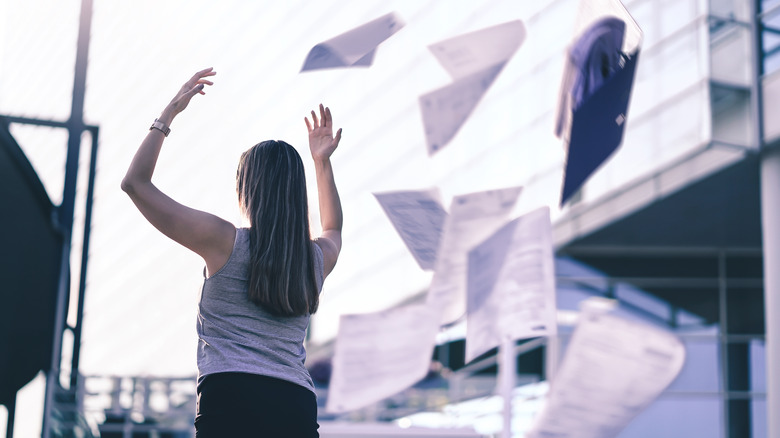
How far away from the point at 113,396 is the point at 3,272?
2.23 m

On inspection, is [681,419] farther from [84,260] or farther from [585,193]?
[84,260]

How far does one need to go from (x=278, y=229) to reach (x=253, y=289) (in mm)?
152

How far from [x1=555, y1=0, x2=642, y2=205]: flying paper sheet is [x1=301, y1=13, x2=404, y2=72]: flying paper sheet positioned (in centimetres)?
71

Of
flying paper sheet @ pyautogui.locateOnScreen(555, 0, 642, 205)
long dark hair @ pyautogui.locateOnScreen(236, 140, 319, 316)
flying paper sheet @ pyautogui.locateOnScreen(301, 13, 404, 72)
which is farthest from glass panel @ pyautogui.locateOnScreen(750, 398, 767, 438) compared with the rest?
long dark hair @ pyautogui.locateOnScreen(236, 140, 319, 316)

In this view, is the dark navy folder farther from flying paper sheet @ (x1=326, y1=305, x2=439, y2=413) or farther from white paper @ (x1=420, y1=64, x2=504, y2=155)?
flying paper sheet @ (x1=326, y1=305, x2=439, y2=413)

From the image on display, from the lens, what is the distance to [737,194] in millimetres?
15008

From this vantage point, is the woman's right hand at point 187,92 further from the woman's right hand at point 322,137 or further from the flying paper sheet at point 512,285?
the flying paper sheet at point 512,285

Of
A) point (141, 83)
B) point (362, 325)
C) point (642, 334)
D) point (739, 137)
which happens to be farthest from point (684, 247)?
point (141, 83)

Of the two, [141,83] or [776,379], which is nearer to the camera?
[776,379]

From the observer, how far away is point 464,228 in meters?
4.23

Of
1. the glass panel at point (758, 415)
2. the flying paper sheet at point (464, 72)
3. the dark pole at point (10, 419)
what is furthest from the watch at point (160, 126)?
the glass panel at point (758, 415)

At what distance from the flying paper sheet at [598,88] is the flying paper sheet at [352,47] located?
0.71m

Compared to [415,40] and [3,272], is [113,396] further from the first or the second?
Result: [415,40]

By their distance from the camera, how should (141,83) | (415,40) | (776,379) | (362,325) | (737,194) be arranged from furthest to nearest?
(141,83) < (415,40) < (737,194) < (776,379) < (362,325)
